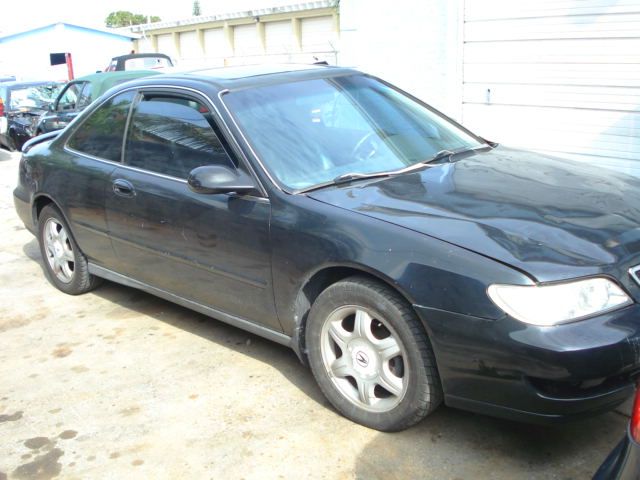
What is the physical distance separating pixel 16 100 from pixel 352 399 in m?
14.4

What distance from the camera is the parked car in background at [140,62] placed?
16250 millimetres

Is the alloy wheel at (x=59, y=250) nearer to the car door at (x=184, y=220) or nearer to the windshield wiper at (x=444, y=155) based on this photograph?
the car door at (x=184, y=220)

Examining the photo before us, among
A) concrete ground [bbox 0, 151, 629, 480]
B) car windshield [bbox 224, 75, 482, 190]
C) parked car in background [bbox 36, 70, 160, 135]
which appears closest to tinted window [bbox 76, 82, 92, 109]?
parked car in background [bbox 36, 70, 160, 135]

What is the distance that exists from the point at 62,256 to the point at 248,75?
7.30 ft

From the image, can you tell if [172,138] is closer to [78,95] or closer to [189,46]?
[78,95]

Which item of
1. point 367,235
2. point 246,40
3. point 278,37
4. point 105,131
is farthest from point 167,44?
point 367,235

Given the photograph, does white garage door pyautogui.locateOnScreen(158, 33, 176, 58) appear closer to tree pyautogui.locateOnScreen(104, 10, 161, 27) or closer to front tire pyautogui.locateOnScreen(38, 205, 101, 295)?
front tire pyautogui.locateOnScreen(38, 205, 101, 295)

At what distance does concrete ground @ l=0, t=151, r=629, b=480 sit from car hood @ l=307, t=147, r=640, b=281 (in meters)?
0.90

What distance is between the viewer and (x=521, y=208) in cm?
322

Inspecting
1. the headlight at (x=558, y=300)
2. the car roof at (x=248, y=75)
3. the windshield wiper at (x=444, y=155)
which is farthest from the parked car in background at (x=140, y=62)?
the headlight at (x=558, y=300)

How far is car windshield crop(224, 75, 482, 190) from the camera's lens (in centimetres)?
378

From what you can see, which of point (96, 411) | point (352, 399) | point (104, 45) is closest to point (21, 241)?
point (96, 411)

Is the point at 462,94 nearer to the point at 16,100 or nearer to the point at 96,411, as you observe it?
the point at 96,411

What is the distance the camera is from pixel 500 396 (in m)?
2.84
